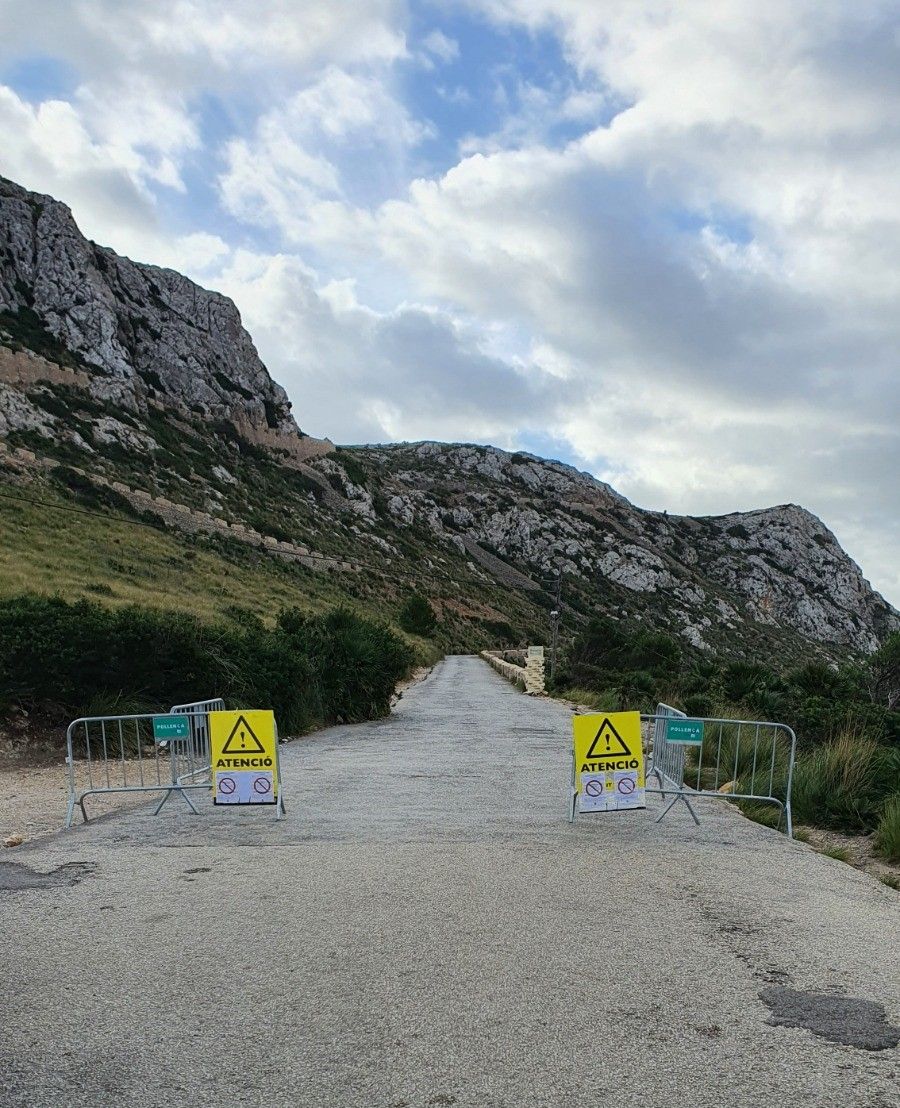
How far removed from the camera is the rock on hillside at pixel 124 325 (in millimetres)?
87125

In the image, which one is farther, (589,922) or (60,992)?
(589,922)

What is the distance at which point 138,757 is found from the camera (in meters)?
13.0

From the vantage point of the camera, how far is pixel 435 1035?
3.71 m

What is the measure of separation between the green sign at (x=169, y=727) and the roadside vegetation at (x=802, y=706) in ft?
19.4

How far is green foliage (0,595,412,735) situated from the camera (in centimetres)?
1373

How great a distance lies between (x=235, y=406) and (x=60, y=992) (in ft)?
357

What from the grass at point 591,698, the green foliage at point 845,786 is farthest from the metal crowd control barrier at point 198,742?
the grass at point 591,698

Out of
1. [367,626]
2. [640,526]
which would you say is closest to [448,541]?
[640,526]

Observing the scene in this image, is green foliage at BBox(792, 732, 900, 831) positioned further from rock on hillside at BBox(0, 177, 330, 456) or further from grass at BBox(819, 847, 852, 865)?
rock on hillside at BBox(0, 177, 330, 456)

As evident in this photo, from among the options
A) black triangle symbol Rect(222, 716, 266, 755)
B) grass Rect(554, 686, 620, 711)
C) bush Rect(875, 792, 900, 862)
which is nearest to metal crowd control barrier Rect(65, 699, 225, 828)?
black triangle symbol Rect(222, 716, 266, 755)

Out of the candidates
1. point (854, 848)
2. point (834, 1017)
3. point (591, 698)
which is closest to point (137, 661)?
point (854, 848)

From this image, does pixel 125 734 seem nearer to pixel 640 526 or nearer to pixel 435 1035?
pixel 435 1035

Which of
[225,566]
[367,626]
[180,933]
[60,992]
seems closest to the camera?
[60,992]

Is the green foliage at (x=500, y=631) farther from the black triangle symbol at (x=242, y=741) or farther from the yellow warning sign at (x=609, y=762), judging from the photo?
the yellow warning sign at (x=609, y=762)
